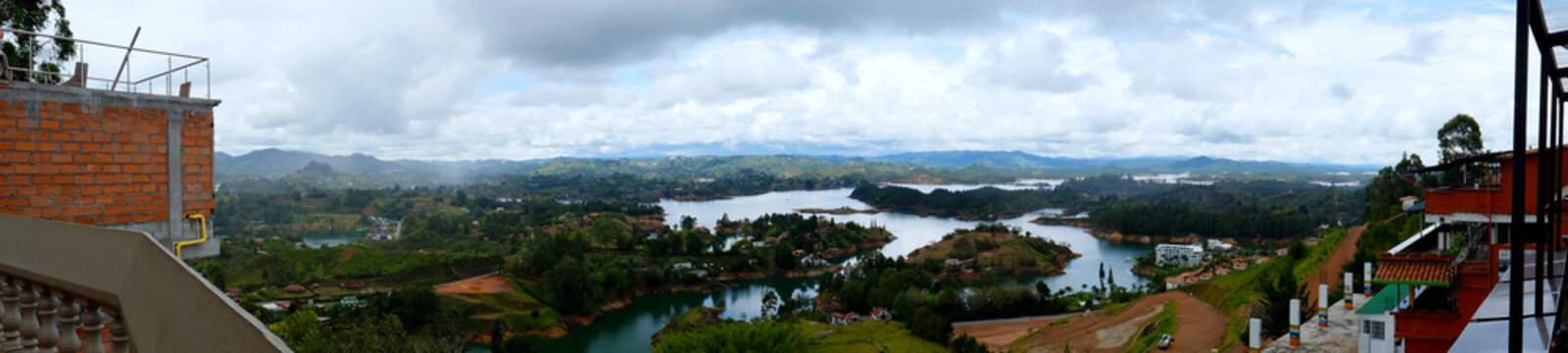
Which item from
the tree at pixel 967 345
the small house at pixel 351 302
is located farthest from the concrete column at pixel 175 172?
the small house at pixel 351 302

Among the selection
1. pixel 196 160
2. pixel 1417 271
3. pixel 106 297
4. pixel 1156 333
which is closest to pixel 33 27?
pixel 196 160

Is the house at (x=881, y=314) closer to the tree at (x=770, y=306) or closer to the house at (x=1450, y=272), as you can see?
the tree at (x=770, y=306)

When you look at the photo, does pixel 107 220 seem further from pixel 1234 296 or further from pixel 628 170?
pixel 628 170

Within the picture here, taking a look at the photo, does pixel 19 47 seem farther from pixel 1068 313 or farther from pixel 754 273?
pixel 754 273

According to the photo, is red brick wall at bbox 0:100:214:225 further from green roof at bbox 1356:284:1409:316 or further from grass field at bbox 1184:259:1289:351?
grass field at bbox 1184:259:1289:351

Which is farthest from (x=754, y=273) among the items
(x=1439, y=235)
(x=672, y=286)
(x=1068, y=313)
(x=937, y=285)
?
(x=1439, y=235)

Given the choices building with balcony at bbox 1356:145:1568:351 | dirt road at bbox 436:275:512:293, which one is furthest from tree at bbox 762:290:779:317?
building with balcony at bbox 1356:145:1568:351
